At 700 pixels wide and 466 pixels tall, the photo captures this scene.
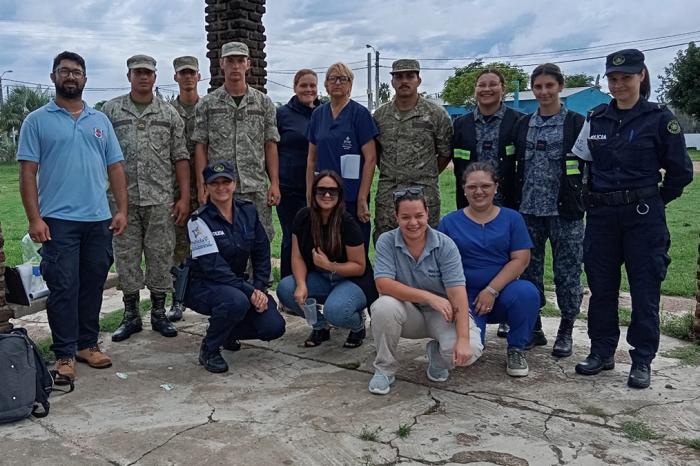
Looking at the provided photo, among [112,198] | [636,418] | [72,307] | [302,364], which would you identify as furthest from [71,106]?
[636,418]

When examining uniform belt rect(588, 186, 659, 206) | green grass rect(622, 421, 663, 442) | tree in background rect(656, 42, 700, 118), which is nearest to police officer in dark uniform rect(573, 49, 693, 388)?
uniform belt rect(588, 186, 659, 206)

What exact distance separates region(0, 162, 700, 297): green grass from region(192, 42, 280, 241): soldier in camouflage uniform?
308 centimetres

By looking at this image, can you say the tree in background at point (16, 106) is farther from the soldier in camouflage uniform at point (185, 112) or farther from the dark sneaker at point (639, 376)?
the dark sneaker at point (639, 376)

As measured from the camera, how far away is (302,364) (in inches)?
159

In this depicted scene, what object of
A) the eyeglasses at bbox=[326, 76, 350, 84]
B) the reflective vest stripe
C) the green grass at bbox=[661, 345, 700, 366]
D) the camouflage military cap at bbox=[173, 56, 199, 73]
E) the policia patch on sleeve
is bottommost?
the green grass at bbox=[661, 345, 700, 366]

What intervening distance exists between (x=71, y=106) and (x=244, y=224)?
120 centimetres

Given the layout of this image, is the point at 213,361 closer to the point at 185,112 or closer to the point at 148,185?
the point at 148,185

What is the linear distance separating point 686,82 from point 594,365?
32.7 m

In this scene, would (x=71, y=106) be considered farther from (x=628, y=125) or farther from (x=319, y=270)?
(x=628, y=125)

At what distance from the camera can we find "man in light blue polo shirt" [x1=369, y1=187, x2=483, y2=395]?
354 cm

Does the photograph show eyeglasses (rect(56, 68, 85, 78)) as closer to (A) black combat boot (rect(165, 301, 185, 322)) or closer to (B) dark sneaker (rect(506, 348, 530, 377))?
(A) black combat boot (rect(165, 301, 185, 322))

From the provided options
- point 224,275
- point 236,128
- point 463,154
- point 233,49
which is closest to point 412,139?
point 463,154

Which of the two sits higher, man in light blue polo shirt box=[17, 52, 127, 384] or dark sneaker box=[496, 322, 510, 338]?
man in light blue polo shirt box=[17, 52, 127, 384]

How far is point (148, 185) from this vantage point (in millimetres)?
4480
